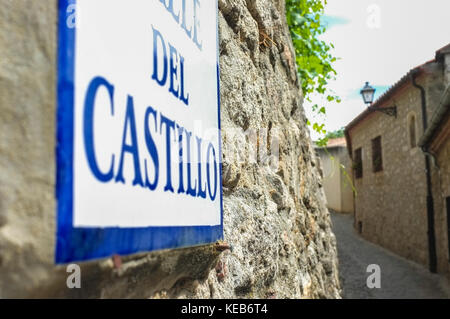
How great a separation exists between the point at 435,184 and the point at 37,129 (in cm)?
854

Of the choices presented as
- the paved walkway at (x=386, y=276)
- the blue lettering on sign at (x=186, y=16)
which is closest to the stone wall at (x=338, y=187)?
the paved walkway at (x=386, y=276)

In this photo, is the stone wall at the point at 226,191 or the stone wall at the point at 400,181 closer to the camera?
the stone wall at the point at 226,191

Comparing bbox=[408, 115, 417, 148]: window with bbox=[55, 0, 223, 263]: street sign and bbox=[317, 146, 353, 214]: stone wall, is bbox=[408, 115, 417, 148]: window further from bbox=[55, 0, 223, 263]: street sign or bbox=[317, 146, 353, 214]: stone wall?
bbox=[55, 0, 223, 263]: street sign

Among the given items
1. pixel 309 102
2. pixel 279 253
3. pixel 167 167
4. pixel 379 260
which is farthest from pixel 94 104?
pixel 379 260

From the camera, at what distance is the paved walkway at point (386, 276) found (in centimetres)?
704

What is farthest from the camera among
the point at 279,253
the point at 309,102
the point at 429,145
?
the point at 429,145

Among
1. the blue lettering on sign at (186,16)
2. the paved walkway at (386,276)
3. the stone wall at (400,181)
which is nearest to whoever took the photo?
the blue lettering on sign at (186,16)

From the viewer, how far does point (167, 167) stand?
98cm

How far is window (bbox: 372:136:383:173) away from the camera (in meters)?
11.8

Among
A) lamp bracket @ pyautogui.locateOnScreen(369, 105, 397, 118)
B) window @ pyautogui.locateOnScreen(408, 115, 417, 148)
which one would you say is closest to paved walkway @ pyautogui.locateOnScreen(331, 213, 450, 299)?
window @ pyautogui.locateOnScreen(408, 115, 417, 148)

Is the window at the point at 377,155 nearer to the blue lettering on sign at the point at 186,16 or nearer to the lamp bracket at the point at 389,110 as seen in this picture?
the lamp bracket at the point at 389,110

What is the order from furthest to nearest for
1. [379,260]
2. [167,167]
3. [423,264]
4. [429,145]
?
[379,260] → [423,264] → [429,145] → [167,167]

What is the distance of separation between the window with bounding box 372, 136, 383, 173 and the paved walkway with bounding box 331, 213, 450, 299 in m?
1.93

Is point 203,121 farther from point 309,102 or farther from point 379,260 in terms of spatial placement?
point 379,260
